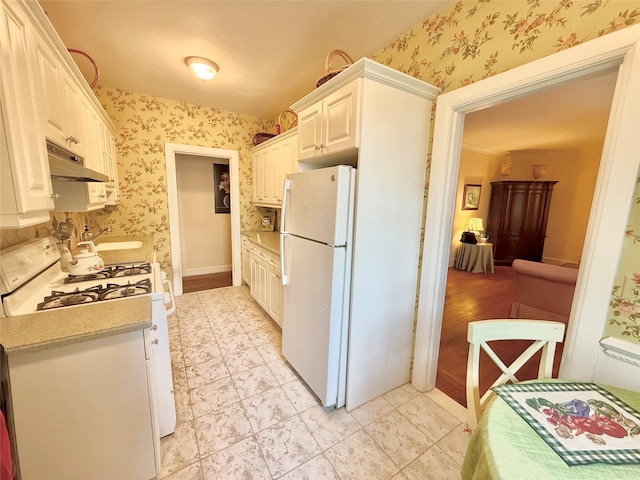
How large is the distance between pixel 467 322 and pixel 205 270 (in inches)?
171

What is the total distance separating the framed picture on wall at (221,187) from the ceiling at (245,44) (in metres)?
1.38

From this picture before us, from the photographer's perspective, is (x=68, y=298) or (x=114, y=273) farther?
(x=114, y=273)

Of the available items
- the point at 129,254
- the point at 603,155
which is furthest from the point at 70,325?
the point at 603,155

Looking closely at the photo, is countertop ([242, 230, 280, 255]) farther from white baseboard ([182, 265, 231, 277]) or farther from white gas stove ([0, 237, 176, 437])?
white baseboard ([182, 265, 231, 277])

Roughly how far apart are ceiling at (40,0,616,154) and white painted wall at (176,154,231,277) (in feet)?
4.49

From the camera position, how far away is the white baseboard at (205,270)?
4.62 metres

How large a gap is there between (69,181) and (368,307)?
223cm

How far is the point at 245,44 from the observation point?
2.04 m

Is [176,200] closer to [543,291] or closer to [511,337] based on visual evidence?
[511,337]

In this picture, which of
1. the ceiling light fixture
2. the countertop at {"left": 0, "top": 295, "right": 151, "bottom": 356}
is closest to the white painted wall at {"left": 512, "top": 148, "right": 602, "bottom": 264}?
the ceiling light fixture

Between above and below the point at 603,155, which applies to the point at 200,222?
below

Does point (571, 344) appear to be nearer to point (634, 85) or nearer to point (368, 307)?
point (368, 307)

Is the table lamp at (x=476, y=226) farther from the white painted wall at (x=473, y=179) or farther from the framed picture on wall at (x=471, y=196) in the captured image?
the framed picture on wall at (x=471, y=196)

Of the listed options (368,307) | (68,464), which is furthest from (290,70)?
(68,464)
